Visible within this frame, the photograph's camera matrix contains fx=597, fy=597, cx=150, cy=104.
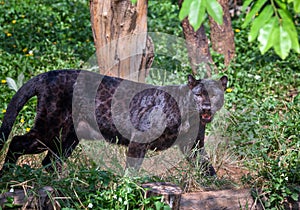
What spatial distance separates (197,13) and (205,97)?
10.3 feet

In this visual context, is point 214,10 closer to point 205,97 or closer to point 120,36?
point 205,97

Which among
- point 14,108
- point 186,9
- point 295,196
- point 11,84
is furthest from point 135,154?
point 186,9

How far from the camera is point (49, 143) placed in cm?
596

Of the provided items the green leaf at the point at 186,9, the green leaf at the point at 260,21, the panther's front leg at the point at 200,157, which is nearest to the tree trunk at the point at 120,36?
the panther's front leg at the point at 200,157

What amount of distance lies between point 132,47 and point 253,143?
185 centimetres

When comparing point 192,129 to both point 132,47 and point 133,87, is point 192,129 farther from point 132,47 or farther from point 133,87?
point 132,47

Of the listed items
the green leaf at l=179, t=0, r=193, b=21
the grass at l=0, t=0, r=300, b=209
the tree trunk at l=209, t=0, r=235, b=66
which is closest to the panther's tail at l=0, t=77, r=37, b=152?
the grass at l=0, t=0, r=300, b=209

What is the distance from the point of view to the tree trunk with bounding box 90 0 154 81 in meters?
6.93

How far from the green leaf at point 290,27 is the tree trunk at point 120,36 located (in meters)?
4.25

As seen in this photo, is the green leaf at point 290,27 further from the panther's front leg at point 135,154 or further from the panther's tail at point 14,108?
the panther's tail at point 14,108

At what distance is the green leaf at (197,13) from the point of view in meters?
2.80

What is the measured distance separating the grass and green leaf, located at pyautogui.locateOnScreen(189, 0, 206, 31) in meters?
2.38

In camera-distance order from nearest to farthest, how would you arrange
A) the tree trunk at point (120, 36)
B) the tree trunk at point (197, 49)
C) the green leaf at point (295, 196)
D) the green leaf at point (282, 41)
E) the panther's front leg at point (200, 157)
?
the green leaf at point (282, 41), the green leaf at point (295, 196), the panther's front leg at point (200, 157), the tree trunk at point (120, 36), the tree trunk at point (197, 49)

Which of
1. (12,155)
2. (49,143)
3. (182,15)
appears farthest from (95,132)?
(182,15)
